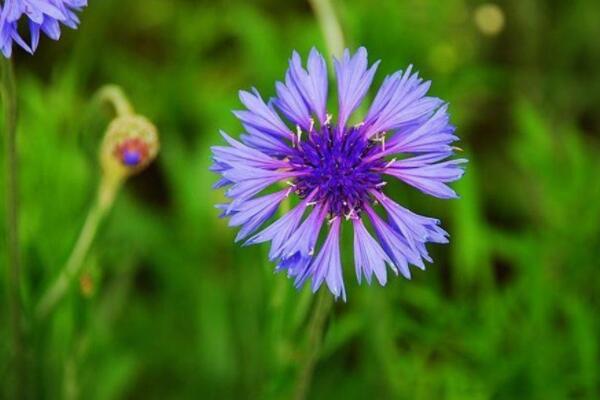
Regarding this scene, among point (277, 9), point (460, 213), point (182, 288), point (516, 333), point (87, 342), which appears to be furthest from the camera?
point (277, 9)

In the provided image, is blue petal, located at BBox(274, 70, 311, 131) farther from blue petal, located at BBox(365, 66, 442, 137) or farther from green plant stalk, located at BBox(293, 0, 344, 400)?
green plant stalk, located at BBox(293, 0, 344, 400)

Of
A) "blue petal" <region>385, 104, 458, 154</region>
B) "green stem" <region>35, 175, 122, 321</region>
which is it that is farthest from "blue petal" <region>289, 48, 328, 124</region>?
"green stem" <region>35, 175, 122, 321</region>

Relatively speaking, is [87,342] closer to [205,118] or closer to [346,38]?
Result: [346,38]

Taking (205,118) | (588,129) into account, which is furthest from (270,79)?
(588,129)

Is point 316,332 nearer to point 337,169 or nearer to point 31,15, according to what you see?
point 337,169

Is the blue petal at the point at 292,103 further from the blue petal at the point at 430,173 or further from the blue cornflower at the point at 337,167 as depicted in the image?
the blue petal at the point at 430,173

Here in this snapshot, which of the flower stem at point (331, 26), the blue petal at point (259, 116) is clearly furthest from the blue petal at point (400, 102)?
the flower stem at point (331, 26)

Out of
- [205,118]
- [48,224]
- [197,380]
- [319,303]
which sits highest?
→ [205,118]

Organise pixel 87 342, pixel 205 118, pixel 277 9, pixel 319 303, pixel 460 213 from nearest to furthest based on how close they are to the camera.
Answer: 1. pixel 319 303
2. pixel 87 342
3. pixel 460 213
4. pixel 205 118
5. pixel 277 9
